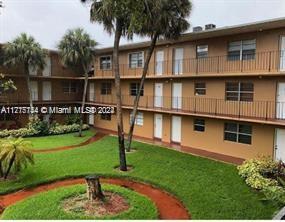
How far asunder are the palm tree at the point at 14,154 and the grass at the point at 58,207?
2.53 metres

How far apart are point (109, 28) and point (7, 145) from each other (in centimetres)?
800

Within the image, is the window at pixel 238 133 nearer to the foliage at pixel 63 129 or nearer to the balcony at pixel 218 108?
the balcony at pixel 218 108

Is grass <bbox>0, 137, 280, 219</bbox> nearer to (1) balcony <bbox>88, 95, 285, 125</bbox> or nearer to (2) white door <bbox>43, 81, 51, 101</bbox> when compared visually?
(1) balcony <bbox>88, 95, 285, 125</bbox>

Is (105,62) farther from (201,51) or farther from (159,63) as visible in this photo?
(201,51)

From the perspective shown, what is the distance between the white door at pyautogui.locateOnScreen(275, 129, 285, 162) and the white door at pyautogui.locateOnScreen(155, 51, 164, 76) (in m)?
10.3

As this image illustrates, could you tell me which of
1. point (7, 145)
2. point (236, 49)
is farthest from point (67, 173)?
point (236, 49)

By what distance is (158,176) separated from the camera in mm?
15055

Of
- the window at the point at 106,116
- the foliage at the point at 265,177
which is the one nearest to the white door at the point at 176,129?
the foliage at the point at 265,177

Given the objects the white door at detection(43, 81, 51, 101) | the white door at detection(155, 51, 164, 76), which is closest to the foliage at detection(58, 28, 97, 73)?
the white door at detection(155, 51, 164, 76)

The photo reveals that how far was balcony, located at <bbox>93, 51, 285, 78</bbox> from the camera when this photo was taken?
17125 mm

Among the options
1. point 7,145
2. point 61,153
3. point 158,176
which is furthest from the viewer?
point 61,153

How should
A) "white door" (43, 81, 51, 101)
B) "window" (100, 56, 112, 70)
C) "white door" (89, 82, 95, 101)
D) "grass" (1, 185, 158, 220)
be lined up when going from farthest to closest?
"white door" (89, 82, 95, 101), "white door" (43, 81, 51, 101), "window" (100, 56, 112, 70), "grass" (1, 185, 158, 220)

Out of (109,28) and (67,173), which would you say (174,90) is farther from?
(67,173)

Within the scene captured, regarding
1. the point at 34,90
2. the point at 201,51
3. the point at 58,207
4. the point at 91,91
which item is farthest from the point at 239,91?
the point at 34,90
